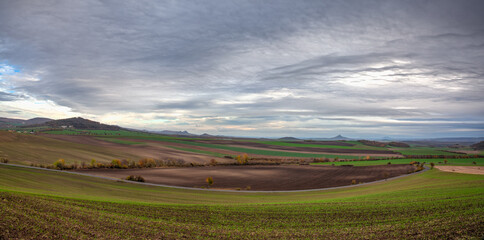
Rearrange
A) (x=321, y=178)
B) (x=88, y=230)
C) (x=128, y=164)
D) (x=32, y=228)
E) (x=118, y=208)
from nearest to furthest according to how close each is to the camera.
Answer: (x=32, y=228) < (x=88, y=230) < (x=118, y=208) < (x=321, y=178) < (x=128, y=164)

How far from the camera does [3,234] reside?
7387 mm

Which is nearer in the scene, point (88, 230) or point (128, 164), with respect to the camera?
point (88, 230)

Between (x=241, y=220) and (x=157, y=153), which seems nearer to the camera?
(x=241, y=220)

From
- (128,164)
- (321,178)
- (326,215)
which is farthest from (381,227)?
(128,164)

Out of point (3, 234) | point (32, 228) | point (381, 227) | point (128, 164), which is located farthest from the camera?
point (128, 164)

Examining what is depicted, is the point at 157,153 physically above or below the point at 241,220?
below

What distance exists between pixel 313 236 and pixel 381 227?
124 inches

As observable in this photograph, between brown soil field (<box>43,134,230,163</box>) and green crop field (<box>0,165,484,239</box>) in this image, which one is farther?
brown soil field (<box>43,134,230,163</box>)

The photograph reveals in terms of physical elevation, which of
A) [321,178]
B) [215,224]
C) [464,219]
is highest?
[464,219]

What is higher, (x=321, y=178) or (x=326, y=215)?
(x=326, y=215)

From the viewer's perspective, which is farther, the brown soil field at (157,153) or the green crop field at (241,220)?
the brown soil field at (157,153)

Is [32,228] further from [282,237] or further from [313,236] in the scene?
[313,236]

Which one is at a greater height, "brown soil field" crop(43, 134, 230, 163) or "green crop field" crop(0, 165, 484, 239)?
"green crop field" crop(0, 165, 484, 239)

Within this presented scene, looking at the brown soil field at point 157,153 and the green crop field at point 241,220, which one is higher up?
the green crop field at point 241,220
